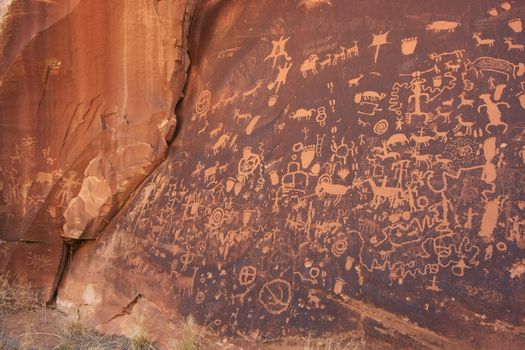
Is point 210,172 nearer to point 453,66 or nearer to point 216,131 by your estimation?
point 216,131

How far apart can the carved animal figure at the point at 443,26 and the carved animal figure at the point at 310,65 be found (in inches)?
34.2

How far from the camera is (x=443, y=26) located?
3582 mm

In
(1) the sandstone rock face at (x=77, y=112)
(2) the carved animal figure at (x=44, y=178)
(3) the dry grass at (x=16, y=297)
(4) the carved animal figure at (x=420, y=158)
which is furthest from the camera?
(2) the carved animal figure at (x=44, y=178)

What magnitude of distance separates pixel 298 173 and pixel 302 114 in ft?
1.57

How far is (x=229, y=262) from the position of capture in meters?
3.84

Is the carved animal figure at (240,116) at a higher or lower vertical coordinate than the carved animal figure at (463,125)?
higher

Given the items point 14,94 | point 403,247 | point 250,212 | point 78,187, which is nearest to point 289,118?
point 250,212

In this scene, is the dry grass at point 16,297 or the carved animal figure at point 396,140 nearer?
the carved animal figure at point 396,140

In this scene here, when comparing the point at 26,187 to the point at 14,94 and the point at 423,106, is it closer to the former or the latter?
the point at 14,94

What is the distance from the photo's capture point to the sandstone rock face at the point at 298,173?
118 inches

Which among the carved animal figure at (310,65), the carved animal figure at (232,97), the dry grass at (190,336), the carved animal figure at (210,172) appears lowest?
the dry grass at (190,336)

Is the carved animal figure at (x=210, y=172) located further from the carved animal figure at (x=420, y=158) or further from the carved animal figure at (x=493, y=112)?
the carved animal figure at (x=493, y=112)

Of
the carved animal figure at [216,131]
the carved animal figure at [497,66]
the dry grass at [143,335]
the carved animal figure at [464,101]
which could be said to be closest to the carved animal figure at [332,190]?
the carved animal figure at [464,101]

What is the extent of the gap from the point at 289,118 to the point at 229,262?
113 cm
